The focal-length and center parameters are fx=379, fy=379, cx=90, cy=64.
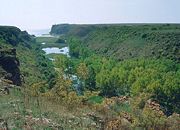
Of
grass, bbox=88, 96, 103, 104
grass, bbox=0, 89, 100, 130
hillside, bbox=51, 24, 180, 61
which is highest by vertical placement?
grass, bbox=0, 89, 100, 130

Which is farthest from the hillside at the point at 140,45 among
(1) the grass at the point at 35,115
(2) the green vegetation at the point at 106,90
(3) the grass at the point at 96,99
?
(1) the grass at the point at 35,115

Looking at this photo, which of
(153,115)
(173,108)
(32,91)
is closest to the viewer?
(153,115)

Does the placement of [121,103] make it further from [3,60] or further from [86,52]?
[86,52]

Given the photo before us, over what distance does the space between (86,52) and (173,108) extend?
274 feet

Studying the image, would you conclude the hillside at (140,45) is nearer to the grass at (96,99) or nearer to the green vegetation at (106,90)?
the green vegetation at (106,90)

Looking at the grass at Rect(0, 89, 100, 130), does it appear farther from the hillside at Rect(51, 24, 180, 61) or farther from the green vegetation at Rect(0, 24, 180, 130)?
the hillside at Rect(51, 24, 180, 61)

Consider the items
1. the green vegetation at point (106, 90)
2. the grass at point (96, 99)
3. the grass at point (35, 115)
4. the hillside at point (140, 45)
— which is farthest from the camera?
the hillside at point (140, 45)

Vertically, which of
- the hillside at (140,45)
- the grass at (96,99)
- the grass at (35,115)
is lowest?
the grass at (96,99)

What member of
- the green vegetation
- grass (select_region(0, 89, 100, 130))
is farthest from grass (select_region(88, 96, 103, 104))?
grass (select_region(0, 89, 100, 130))

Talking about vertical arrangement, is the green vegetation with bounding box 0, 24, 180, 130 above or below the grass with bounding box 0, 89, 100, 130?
below

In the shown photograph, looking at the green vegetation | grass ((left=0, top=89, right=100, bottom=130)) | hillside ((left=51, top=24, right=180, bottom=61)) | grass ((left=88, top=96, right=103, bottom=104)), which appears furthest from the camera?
hillside ((left=51, top=24, right=180, bottom=61))

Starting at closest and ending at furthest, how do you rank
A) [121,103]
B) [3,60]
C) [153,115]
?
[153,115] → [121,103] → [3,60]

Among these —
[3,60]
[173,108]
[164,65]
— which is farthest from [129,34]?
[3,60]

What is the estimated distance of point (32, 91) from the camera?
39719 mm
